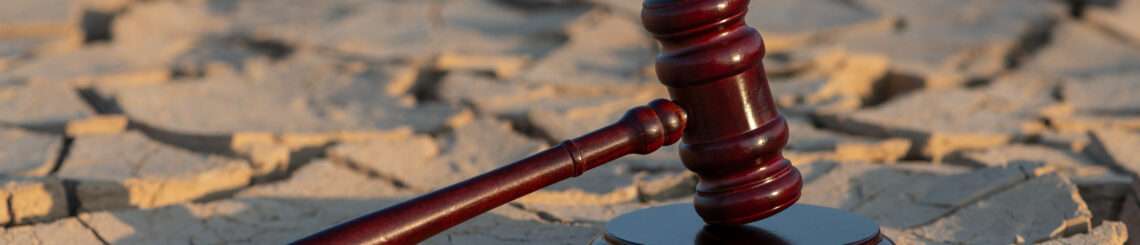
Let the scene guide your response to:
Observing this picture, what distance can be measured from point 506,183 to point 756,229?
404 millimetres

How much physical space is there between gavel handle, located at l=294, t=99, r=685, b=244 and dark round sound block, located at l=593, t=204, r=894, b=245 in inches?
6.4

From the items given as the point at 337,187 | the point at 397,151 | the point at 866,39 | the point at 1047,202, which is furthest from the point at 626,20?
the point at 1047,202

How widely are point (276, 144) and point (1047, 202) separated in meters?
1.48

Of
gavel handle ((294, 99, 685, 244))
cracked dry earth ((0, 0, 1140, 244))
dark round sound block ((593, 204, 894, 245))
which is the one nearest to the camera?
gavel handle ((294, 99, 685, 244))

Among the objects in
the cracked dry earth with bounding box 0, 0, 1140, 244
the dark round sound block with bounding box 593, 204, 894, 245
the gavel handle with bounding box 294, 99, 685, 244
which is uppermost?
the gavel handle with bounding box 294, 99, 685, 244

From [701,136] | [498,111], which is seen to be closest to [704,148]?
[701,136]

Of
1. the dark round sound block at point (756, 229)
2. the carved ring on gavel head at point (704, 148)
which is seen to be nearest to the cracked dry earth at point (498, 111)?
the dark round sound block at point (756, 229)

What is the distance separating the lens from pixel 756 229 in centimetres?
194

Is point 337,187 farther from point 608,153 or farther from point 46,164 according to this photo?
point 608,153

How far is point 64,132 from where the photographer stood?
3021 mm

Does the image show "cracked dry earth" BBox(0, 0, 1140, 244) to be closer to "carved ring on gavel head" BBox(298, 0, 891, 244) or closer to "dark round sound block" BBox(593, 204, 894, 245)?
"dark round sound block" BBox(593, 204, 894, 245)

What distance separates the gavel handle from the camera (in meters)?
1.62

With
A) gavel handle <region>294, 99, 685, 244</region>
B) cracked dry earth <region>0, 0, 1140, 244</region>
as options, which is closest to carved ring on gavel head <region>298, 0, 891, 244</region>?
gavel handle <region>294, 99, 685, 244</region>

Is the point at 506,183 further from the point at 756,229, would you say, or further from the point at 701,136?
the point at 756,229
